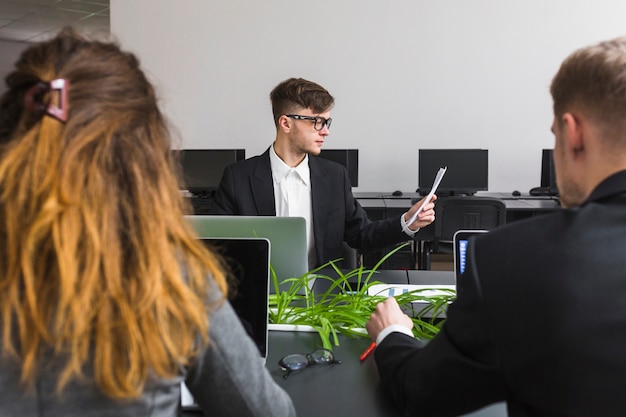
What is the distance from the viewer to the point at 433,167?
534 cm

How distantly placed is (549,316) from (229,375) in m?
0.47

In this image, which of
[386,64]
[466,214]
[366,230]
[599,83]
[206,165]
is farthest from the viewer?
[386,64]

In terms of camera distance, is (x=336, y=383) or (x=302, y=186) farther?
(x=302, y=186)

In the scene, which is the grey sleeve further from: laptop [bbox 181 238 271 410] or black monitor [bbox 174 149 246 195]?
black monitor [bbox 174 149 246 195]

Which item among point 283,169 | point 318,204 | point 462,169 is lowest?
point 318,204

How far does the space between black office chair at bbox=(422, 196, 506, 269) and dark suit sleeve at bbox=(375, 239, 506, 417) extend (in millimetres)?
2979

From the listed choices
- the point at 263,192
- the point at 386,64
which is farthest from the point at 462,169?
the point at 263,192

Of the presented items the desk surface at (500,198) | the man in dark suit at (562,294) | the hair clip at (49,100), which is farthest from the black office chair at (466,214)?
the hair clip at (49,100)

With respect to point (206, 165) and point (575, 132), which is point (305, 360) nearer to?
point (575, 132)

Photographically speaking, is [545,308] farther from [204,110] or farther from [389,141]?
[204,110]

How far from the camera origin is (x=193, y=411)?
1083 mm

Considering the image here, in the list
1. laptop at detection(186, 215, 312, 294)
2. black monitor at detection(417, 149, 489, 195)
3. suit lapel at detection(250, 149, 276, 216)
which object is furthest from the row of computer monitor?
laptop at detection(186, 215, 312, 294)

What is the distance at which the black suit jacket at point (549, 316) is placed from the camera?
80cm

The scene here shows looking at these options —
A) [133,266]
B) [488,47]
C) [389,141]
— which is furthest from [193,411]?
[488,47]
